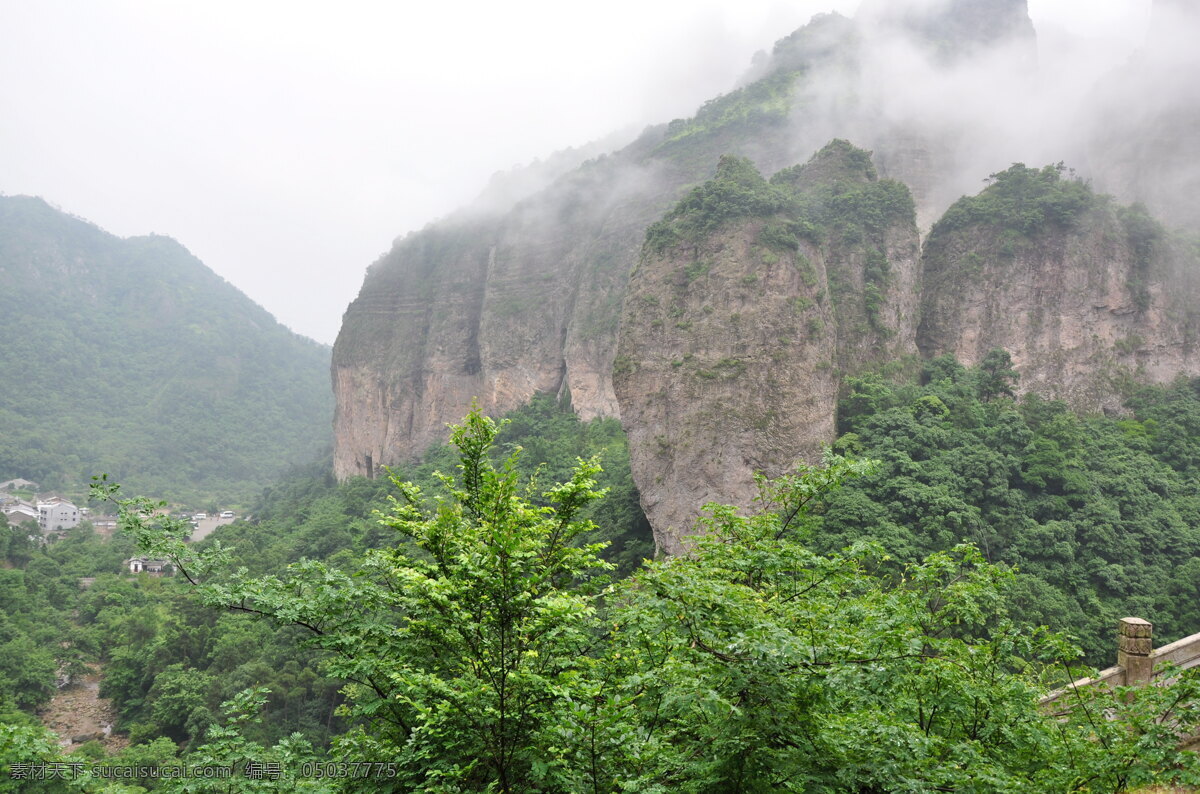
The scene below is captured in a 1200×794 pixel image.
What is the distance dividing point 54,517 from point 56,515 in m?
0.27

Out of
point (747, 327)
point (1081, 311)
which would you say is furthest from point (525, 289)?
point (1081, 311)

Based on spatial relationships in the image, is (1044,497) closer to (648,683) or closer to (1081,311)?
(1081,311)

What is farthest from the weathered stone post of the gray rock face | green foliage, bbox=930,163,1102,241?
green foliage, bbox=930,163,1102,241

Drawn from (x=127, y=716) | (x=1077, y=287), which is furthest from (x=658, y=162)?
(x=127, y=716)

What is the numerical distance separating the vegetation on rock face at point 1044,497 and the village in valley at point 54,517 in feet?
170

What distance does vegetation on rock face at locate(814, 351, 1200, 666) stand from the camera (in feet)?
56.1

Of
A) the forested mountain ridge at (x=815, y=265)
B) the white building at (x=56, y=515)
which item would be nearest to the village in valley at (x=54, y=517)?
the white building at (x=56, y=515)

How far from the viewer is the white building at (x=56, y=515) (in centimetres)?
6131

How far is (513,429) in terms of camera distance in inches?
1780

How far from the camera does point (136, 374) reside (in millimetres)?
103562

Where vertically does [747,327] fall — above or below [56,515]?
above

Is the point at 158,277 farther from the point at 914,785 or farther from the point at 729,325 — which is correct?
the point at 914,785

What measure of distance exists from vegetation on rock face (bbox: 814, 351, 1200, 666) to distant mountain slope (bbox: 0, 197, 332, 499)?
8445cm

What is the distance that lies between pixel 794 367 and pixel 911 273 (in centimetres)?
1083
